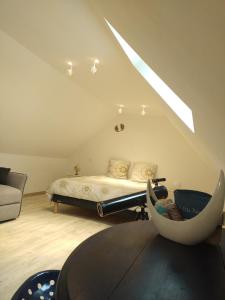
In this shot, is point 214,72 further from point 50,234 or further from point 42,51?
point 50,234

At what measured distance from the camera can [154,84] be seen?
2684 mm

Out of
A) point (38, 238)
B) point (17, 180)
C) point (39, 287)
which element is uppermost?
point (17, 180)

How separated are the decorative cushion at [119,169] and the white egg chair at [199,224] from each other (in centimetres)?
430

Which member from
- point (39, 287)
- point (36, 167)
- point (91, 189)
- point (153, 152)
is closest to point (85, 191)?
point (91, 189)

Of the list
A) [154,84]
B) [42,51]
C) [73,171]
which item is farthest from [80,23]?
[73,171]

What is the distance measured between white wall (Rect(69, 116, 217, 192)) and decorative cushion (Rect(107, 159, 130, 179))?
0.28 metres

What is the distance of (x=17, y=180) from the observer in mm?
3504

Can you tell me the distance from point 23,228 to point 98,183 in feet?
4.59

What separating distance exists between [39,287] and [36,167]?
4.58 m

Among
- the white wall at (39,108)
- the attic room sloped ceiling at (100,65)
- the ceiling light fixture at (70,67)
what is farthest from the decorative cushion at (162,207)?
the ceiling light fixture at (70,67)

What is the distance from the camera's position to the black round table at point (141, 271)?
54cm

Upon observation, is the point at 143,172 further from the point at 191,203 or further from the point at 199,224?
the point at 199,224

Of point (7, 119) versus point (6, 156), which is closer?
point (7, 119)

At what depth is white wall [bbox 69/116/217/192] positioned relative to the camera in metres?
4.90
